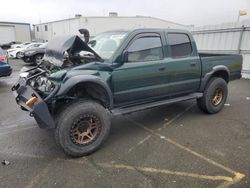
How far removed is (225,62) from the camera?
534 centimetres

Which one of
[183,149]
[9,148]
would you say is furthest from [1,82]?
[183,149]

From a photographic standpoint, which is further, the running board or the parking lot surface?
the running board

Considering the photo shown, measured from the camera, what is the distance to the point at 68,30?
3169 cm

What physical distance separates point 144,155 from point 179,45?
2.41 meters

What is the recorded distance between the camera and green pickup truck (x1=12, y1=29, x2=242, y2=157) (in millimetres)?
3344

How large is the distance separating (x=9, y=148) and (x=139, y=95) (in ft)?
7.77

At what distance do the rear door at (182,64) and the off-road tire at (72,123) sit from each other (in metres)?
1.63

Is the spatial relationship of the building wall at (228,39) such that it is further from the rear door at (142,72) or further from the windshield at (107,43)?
the windshield at (107,43)

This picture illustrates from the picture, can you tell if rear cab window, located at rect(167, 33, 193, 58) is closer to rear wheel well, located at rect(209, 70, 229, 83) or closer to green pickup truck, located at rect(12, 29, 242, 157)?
green pickup truck, located at rect(12, 29, 242, 157)

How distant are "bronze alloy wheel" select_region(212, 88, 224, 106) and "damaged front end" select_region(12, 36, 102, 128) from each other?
304cm

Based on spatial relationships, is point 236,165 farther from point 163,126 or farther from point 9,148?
point 9,148

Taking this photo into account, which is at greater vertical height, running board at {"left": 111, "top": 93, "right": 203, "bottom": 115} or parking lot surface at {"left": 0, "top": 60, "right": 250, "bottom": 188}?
running board at {"left": 111, "top": 93, "right": 203, "bottom": 115}

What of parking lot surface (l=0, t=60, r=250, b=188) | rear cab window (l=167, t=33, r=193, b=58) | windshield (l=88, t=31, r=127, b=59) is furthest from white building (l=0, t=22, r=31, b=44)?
rear cab window (l=167, t=33, r=193, b=58)

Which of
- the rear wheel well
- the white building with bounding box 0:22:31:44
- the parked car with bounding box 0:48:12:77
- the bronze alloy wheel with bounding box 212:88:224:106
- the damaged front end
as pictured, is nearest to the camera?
the damaged front end
